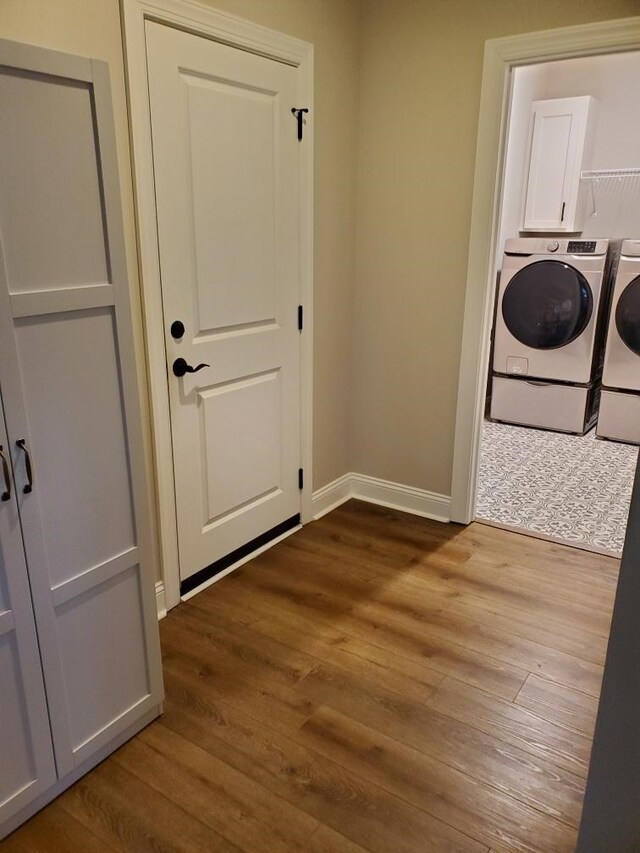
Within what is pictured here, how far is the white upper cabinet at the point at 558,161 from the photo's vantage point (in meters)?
4.39

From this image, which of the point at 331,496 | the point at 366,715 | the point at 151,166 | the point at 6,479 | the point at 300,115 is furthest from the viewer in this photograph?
the point at 331,496

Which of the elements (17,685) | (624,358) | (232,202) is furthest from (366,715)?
(624,358)

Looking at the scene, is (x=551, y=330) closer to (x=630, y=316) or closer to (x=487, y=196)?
(x=630, y=316)

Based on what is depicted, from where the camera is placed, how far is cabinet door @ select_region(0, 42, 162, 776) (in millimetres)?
1301

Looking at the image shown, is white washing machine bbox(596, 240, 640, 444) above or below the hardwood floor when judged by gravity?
above

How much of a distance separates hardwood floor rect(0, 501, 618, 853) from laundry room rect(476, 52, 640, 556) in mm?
1435

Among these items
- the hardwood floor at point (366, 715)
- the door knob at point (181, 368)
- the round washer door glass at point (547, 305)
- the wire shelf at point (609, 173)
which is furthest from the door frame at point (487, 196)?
the wire shelf at point (609, 173)

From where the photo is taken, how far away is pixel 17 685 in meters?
1.44

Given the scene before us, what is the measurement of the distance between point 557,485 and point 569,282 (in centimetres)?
144

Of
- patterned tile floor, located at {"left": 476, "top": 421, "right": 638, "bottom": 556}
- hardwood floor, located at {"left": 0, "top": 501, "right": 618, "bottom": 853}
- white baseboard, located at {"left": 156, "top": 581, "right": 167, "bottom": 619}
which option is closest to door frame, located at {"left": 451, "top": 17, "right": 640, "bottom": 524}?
patterned tile floor, located at {"left": 476, "top": 421, "right": 638, "bottom": 556}

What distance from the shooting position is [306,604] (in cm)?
245

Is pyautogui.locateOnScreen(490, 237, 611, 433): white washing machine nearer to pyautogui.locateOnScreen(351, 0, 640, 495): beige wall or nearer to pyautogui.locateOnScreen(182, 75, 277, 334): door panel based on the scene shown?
pyautogui.locateOnScreen(351, 0, 640, 495): beige wall

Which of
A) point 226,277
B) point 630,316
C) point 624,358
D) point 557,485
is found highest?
point 226,277

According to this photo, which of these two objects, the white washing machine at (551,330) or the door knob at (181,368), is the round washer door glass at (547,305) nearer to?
the white washing machine at (551,330)
